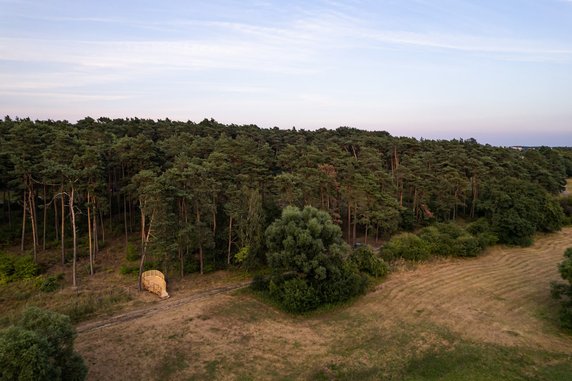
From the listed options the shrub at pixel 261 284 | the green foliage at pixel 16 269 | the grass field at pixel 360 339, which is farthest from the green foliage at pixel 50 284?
the shrub at pixel 261 284

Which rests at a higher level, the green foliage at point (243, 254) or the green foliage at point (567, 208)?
the green foliage at point (567, 208)

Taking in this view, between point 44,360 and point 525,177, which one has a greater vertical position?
point 525,177

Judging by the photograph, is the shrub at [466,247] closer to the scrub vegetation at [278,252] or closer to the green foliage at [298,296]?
the scrub vegetation at [278,252]

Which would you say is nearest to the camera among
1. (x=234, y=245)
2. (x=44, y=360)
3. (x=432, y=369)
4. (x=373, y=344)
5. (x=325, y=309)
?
(x=44, y=360)

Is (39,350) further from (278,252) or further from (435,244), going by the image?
(435,244)

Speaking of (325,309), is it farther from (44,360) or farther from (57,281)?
(57,281)

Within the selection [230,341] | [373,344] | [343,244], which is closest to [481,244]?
[343,244]
